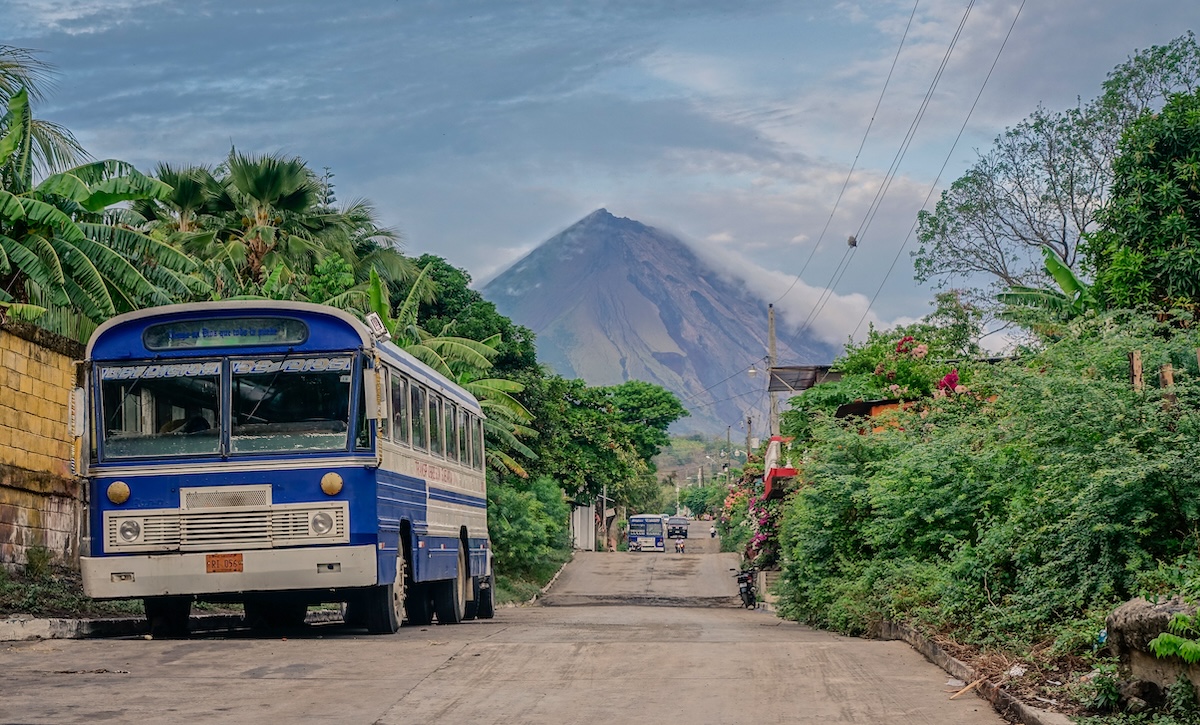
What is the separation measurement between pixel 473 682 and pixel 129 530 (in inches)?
197

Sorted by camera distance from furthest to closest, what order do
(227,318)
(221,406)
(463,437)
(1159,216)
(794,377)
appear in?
(794,377) → (1159,216) → (463,437) → (227,318) → (221,406)

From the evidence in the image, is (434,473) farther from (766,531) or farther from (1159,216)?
(766,531)

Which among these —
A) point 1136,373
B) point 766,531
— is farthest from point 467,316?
point 1136,373

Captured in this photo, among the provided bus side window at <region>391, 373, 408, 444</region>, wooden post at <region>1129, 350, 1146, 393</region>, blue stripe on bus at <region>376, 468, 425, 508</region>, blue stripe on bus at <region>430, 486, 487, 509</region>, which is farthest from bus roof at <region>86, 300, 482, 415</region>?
wooden post at <region>1129, 350, 1146, 393</region>

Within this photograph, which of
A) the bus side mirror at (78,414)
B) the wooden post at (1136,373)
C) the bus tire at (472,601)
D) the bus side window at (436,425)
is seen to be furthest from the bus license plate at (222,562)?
the wooden post at (1136,373)

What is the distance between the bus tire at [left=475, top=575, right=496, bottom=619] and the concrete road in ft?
26.4

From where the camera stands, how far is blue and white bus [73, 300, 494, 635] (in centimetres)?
1217

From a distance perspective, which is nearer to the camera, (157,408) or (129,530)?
(129,530)

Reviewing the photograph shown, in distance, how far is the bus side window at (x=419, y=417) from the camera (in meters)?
14.8

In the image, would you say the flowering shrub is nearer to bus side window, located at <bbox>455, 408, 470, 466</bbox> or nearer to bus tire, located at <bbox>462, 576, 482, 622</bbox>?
bus tire, located at <bbox>462, 576, 482, 622</bbox>

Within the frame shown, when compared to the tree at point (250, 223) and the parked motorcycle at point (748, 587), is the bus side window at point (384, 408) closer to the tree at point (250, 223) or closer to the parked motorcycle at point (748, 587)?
the tree at point (250, 223)

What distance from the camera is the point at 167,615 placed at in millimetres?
13406

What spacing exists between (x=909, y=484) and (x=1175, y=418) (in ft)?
17.4

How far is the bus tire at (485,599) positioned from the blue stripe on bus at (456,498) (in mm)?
1280
